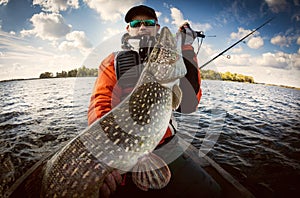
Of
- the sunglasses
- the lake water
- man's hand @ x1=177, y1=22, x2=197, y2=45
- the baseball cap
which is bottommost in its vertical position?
the lake water

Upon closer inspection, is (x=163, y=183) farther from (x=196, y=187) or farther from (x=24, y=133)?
(x=24, y=133)

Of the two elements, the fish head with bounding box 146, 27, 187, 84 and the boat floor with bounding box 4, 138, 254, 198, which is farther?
the fish head with bounding box 146, 27, 187, 84

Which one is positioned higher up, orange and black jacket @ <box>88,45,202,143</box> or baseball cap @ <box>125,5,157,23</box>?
baseball cap @ <box>125,5,157,23</box>

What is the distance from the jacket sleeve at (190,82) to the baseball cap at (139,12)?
938 millimetres

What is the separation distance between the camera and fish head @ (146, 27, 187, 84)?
2.26 meters

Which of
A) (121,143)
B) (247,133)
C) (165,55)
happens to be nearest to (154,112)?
(121,143)

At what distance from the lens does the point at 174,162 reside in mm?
2844

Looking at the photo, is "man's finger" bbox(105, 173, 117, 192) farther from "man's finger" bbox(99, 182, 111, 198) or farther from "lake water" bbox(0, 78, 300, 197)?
"lake water" bbox(0, 78, 300, 197)

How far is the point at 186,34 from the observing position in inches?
115

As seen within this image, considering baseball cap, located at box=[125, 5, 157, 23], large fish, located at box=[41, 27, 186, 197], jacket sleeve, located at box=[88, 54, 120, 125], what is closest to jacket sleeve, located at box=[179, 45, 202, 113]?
large fish, located at box=[41, 27, 186, 197]

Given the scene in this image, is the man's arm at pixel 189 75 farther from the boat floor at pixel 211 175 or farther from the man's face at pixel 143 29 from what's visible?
the boat floor at pixel 211 175

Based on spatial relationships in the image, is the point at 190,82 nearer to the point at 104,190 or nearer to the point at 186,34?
the point at 186,34

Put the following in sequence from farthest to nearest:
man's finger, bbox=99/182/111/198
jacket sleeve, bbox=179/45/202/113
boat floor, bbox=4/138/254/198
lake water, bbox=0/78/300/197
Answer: lake water, bbox=0/78/300/197 → jacket sleeve, bbox=179/45/202/113 → man's finger, bbox=99/182/111/198 → boat floor, bbox=4/138/254/198

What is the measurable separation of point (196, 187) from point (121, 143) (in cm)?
142
